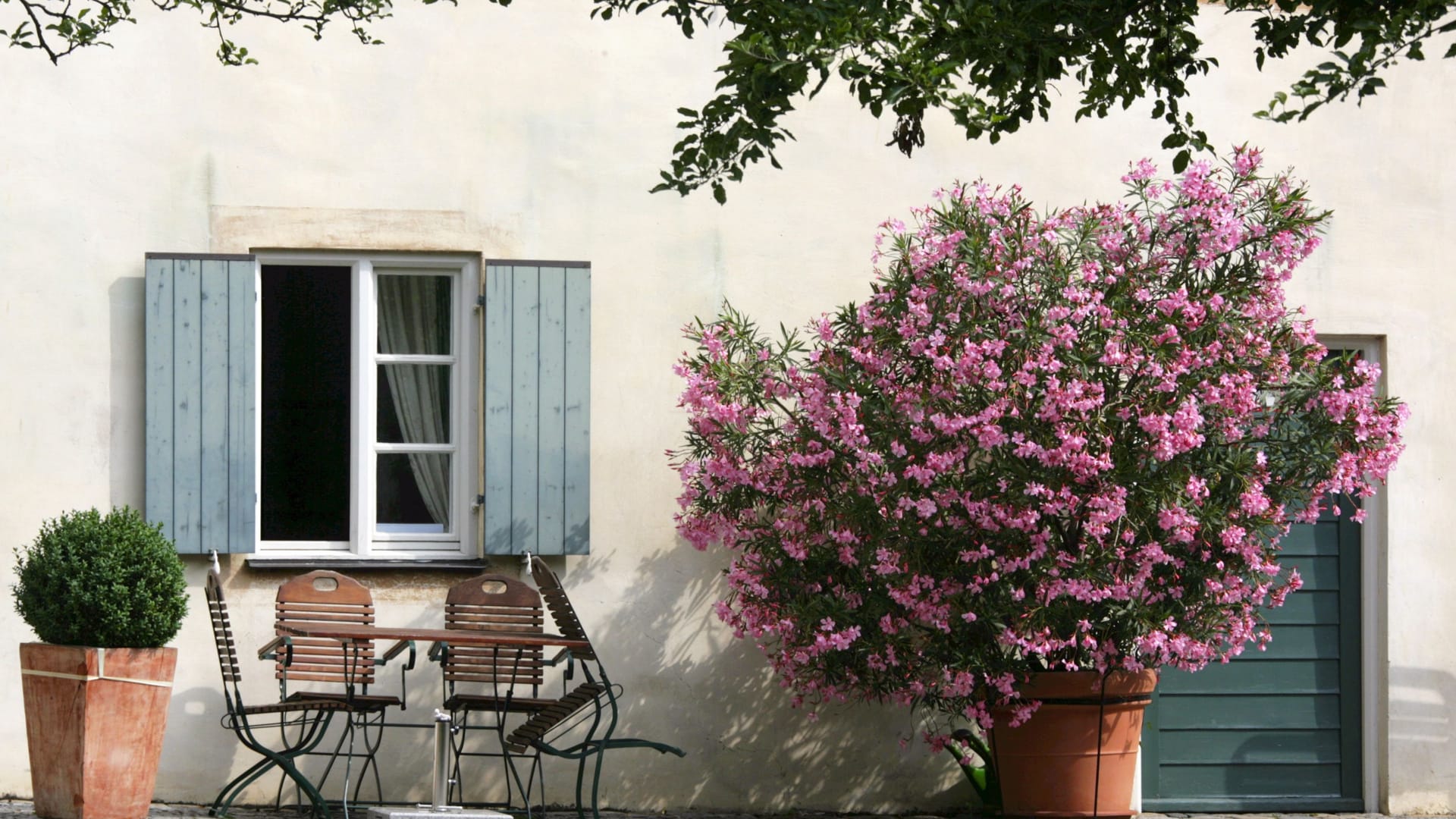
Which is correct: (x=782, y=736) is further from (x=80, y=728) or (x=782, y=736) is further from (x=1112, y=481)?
(x=80, y=728)

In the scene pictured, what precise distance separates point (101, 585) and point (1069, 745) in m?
3.60

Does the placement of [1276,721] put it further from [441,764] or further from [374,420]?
[374,420]

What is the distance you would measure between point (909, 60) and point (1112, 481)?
2.05m

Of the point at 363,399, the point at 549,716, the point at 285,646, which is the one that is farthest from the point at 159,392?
the point at 549,716

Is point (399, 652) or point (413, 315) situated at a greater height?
point (413, 315)

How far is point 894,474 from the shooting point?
6.38 m

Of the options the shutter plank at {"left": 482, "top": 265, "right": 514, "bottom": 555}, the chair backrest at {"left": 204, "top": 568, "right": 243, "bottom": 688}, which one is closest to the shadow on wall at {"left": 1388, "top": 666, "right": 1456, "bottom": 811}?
the shutter plank at {"left": 482, "top": 265, "right": 514, "bottom": 555}

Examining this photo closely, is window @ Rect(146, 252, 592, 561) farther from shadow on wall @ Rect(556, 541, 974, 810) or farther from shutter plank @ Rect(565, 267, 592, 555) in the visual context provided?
shadow on wall @ Rect(556, 541, 974, 810)

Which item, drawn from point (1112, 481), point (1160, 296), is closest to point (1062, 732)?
point (1112, 481)

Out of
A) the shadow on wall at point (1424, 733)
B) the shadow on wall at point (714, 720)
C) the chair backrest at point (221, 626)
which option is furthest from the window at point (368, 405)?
the shadow on wall at point (1424, 733)

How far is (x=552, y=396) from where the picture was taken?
739cm

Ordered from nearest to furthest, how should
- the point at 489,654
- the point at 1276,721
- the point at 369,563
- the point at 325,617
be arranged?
1. the point at 325,617
2. the point at 489,654
3. the point at 369,563
4. the point at 1276,721

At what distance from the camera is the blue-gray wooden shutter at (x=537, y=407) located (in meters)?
7.32

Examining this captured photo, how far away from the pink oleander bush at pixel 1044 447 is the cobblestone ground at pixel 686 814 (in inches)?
36.6
